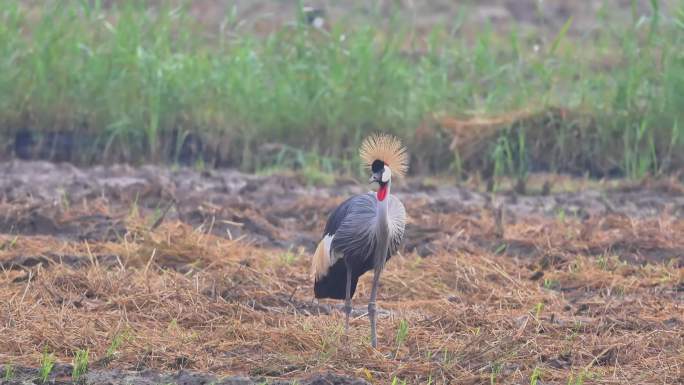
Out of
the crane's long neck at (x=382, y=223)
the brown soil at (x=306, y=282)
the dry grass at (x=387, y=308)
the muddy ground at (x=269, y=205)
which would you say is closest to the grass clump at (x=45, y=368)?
the brown soil at (x=306, y=282)

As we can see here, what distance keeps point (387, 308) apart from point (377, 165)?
1.20m

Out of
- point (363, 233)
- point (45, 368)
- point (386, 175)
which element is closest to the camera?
point (45, 368)

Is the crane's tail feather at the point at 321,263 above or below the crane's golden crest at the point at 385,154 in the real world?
below

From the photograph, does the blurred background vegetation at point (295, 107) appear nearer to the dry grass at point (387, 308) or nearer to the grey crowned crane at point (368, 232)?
the dry grass at point (387, 308)

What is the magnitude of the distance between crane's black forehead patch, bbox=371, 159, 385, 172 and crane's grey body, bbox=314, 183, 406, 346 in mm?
82

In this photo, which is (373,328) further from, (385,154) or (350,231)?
(385,154)

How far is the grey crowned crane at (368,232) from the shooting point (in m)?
5.10

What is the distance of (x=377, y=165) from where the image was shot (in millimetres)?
5059

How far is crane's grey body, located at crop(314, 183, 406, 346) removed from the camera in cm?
518

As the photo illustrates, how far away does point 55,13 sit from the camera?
33.0 feet

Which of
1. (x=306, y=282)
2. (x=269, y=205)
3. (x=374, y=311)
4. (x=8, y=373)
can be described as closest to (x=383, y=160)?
(x=374, y=311)

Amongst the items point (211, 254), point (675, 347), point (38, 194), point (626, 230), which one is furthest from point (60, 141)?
point (675, 347)

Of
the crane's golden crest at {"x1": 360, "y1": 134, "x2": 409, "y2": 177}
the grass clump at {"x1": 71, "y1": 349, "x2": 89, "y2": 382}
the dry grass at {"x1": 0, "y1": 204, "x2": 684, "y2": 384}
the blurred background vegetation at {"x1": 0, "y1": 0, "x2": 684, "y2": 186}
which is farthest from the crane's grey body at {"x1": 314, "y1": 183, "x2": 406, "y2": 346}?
the blurred background vegetation at {"x1": 0, "y1": 0, "x2": 684, "y2": 186}

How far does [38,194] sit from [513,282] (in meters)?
3.44
